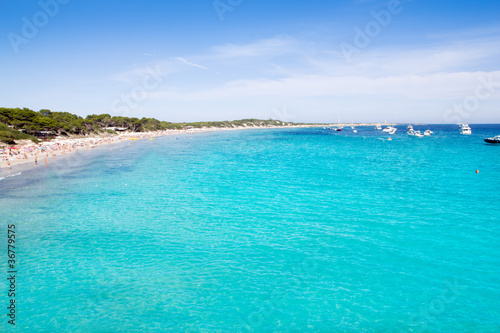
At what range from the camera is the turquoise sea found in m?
13.1

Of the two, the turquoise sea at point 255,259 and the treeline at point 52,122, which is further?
the treeline at point 52,122

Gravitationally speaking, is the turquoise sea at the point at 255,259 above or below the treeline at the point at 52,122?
below

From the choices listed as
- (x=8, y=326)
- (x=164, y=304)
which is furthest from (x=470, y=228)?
(x=8, y=326)

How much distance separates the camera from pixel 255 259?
18.2 metres

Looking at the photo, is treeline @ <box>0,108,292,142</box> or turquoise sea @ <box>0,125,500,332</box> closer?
turquoise sea @ <box>0,125,500,332</box>

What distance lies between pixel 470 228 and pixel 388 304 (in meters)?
14.4

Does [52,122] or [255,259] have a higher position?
[52,122]

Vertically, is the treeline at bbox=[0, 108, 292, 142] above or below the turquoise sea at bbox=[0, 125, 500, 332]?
above

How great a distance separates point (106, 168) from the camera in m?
54.1

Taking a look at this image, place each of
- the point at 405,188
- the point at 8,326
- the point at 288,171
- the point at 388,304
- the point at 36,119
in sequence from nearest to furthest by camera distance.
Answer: the point at 8,326
the point at 388,304
the point at 405,188
the point at 288,171
the point at 36,119

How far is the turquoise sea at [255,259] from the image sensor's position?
43.0 feet

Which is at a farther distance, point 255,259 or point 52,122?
point 52,122

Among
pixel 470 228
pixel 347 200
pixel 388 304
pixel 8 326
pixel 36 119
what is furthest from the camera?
pixel 36 119

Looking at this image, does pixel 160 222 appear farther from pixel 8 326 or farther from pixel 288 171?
pixel 288 171
